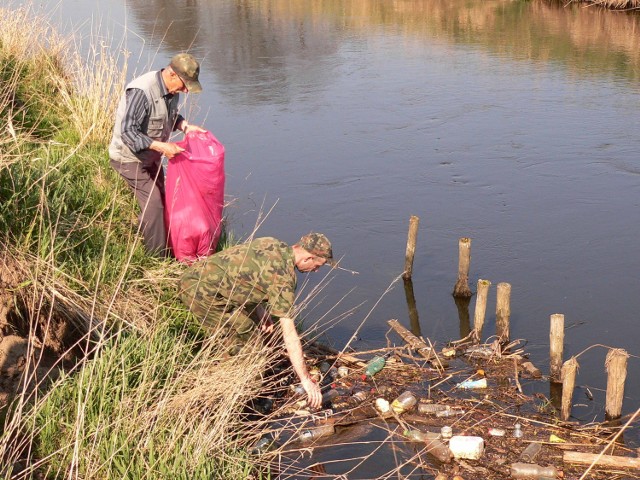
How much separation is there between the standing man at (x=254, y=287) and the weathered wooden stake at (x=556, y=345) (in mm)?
2162

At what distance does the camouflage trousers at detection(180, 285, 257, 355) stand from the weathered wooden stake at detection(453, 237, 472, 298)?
277 cm

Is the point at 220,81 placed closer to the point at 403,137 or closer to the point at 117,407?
the point at 403,137

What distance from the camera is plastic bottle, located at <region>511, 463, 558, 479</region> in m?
5.99

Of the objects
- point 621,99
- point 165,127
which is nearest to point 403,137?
point 621,99

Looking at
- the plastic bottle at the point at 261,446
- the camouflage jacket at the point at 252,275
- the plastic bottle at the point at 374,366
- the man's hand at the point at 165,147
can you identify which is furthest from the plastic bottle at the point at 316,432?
the man's hand at the point at 165,147

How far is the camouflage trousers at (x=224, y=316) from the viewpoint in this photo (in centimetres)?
646

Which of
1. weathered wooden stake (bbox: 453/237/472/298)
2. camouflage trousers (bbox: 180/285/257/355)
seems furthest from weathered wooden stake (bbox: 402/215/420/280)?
camouflage trousers (bbox: 180/285/257/355)

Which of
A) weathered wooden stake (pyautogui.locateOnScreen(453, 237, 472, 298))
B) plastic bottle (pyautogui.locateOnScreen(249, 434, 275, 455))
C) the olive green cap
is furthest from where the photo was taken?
weathered wooden stake (pyautogui.locateOnScreen(453, 237, 472, 298))

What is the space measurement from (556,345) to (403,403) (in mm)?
1416

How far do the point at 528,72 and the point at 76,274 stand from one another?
13.7 metres

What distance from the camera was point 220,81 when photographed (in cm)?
1845

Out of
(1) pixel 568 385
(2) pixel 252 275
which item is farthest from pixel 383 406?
(2) pixel 252 275

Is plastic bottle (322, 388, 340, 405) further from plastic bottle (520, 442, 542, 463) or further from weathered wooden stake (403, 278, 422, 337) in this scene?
weathered wooden stake (403, 278, 422, 337)

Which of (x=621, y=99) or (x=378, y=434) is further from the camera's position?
(x=621, y=99)
